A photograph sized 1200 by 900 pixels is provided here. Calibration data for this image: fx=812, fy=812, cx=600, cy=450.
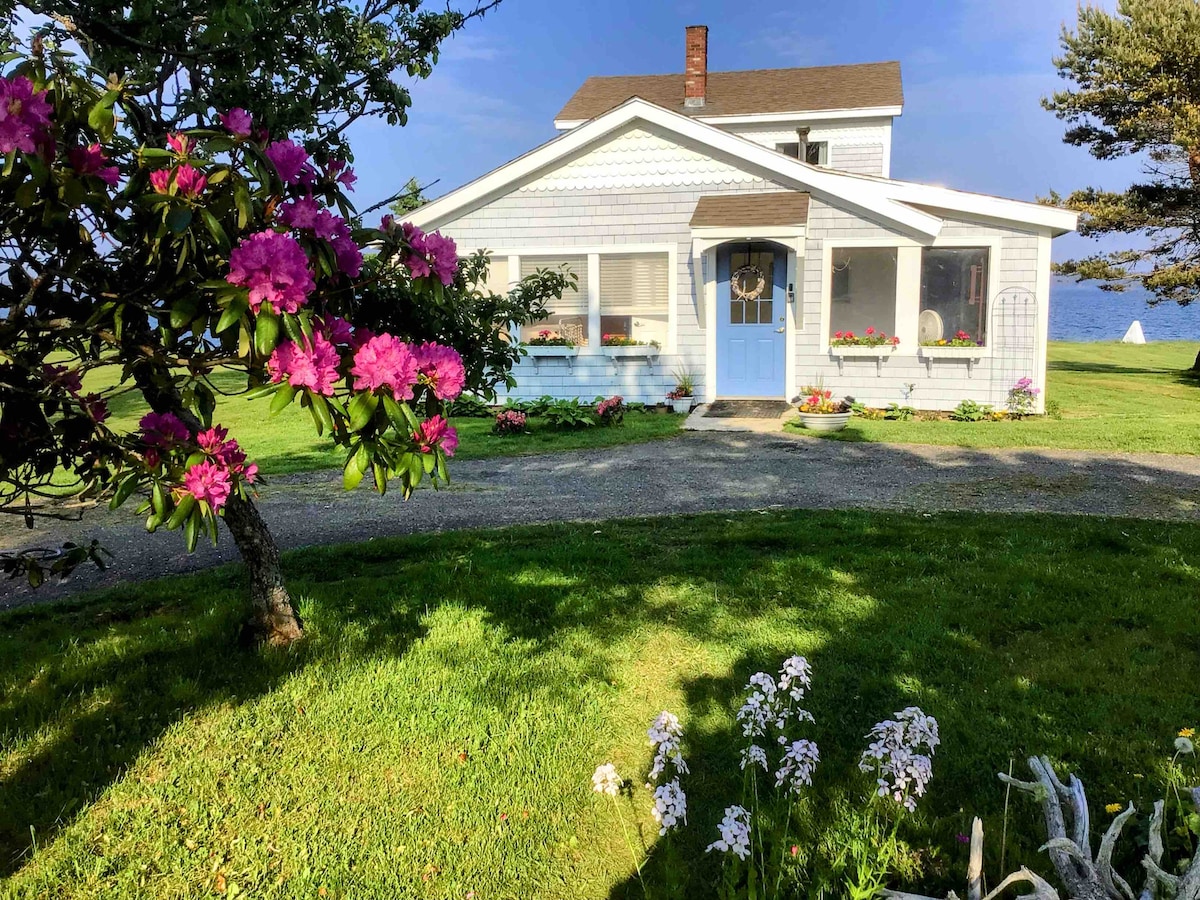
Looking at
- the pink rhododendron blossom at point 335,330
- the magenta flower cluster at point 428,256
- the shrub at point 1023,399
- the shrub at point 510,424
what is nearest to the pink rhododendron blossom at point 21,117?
the pink rhododendron blossom at point 335,330

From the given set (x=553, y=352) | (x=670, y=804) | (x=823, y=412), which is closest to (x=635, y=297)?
(x=553, y=352)

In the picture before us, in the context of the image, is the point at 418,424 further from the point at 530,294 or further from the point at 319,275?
the point at 530,294

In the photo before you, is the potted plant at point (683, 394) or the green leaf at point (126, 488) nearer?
the green leaf at point (126, 488)

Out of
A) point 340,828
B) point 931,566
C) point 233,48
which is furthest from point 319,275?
point 931,566

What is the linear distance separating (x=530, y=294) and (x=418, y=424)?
8.06ft

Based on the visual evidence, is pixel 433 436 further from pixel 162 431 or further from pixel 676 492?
pixel 676 492

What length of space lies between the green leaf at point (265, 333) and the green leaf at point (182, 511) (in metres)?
0.48

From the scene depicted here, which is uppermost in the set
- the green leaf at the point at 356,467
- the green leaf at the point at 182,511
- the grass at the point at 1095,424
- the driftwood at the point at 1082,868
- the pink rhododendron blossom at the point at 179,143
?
the pink rhododendron blossom at the point at 179,143

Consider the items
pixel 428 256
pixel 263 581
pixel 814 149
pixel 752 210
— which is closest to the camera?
pixel 428 256

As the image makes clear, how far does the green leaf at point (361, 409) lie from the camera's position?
1907mm

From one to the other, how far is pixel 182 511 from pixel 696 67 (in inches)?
699

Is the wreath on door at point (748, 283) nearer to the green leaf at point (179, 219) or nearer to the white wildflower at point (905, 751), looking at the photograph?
the white wildflower at point (905, 751)

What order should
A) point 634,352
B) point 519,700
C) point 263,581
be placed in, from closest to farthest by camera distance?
1. point 519,700
2. point 263,581
3. point 634,352

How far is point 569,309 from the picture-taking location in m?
14.1
